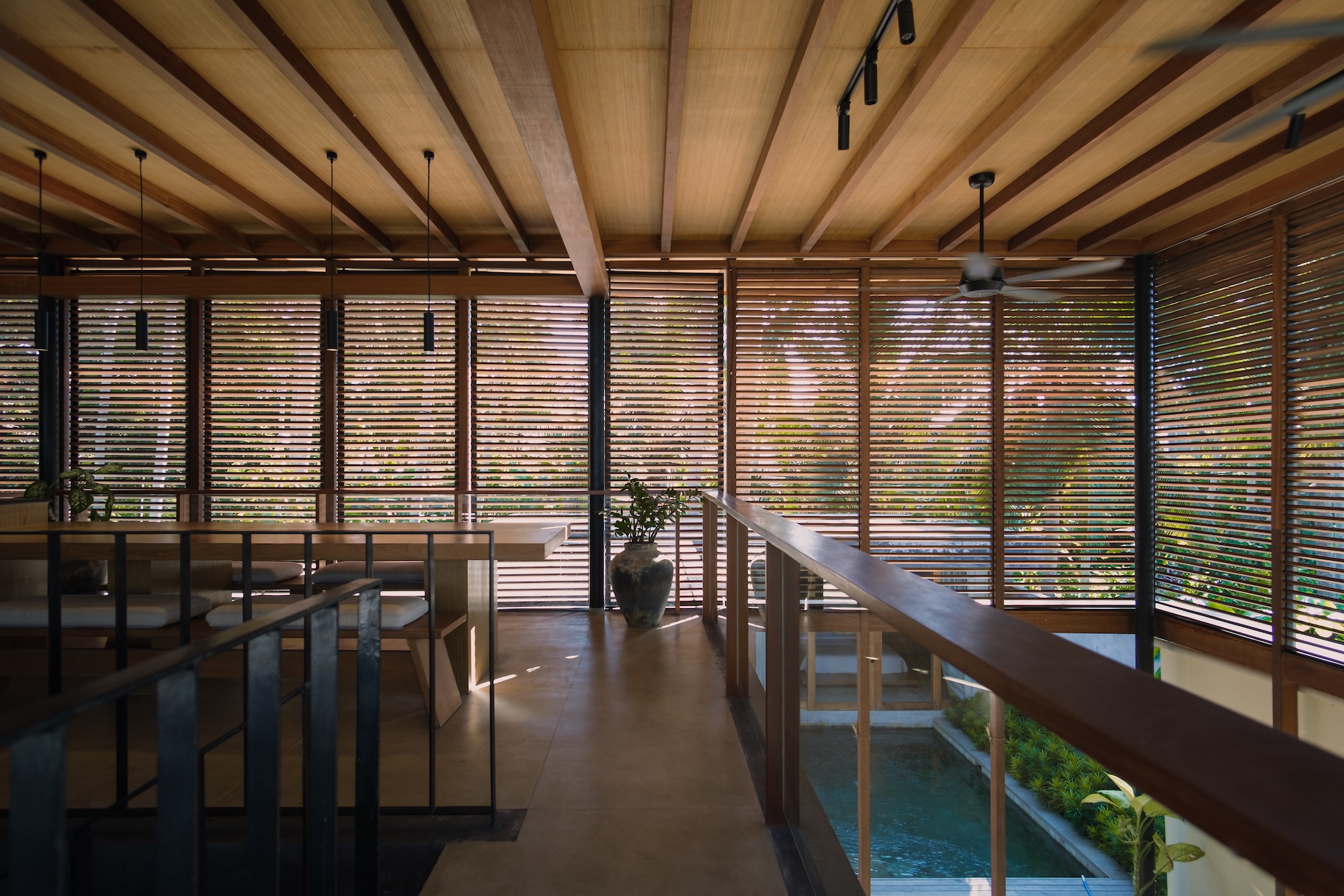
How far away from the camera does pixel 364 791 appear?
1.50 metres

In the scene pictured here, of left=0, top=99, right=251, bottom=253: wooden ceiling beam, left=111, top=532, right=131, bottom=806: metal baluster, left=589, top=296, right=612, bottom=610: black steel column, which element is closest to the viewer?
left=111, top=532, right=131, bottom=806: metal baluster

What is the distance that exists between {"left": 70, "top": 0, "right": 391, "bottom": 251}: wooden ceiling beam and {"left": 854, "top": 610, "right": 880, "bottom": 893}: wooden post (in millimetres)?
3417

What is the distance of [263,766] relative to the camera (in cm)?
104

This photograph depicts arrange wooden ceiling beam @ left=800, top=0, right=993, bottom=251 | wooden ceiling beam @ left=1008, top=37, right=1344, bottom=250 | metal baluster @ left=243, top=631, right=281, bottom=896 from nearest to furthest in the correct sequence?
1. metal baluster @ left=243, top=631, right=281, bottom=896
2. wooden ceiling beam @ left=800, top=0, right=993, bottom=251
3. wooden ceiling beam @ left=1008, top=37, right=1344, bottom=250

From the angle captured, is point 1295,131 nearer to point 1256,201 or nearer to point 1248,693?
point 1256,201

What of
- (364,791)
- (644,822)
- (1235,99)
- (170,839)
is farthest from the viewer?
(1235,99)

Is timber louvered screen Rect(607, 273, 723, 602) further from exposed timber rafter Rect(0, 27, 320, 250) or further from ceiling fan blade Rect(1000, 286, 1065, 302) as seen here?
exposed timber rafter Rect(0, 27, 320, 250)

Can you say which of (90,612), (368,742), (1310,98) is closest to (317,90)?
(90,612)

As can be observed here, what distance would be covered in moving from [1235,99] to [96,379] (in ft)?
25.5

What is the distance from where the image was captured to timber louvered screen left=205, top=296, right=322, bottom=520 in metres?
5.39

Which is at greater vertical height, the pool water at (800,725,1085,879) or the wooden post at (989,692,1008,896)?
the wooden post at (989,692,1008,896)

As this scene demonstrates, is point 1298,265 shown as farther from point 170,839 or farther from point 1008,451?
point 170,839

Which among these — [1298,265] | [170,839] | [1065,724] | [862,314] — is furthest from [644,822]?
[1298,265]

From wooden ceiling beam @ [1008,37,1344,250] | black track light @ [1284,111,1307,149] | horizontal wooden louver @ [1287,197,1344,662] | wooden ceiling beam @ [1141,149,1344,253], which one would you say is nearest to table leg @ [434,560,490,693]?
wooden ceiling beam @ [1008,37,1344,250]
